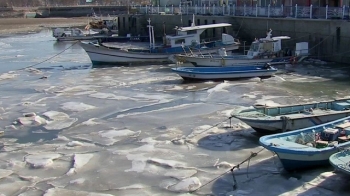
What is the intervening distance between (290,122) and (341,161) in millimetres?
3534

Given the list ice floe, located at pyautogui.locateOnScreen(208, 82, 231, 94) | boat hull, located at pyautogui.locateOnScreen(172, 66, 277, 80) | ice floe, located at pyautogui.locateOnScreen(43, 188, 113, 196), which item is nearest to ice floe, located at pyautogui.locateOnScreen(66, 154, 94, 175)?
ice floe, located at pyautogui.locateOnScreen(43, 188, 113, 196)

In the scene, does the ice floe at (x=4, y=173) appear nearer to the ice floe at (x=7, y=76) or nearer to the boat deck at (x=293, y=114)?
the boat deck at (x=293, y=114)

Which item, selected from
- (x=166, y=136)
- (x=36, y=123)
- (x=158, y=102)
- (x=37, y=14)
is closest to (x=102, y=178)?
(x=166, y=136)

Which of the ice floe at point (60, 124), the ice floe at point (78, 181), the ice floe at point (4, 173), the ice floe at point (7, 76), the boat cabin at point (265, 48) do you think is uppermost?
the boat cabin at point (265, 48)

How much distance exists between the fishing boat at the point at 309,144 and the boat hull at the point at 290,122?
3.60 feet

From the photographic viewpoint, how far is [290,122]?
1430 centimetres

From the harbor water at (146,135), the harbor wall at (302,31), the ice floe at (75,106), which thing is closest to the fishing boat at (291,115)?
the harbor water at (146,135)

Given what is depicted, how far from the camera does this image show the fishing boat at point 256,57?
28.1m

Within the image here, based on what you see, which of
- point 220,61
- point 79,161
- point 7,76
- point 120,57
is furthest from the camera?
point 120,57

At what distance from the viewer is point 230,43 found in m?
34.1

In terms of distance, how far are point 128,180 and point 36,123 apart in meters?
6.45

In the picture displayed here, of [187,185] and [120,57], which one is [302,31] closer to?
[120,57]

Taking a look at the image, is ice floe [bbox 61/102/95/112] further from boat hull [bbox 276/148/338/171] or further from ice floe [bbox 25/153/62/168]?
boat hull [bbox 276/148/338/171]

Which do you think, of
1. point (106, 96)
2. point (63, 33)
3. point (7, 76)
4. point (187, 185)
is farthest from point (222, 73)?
point (63, 33)
